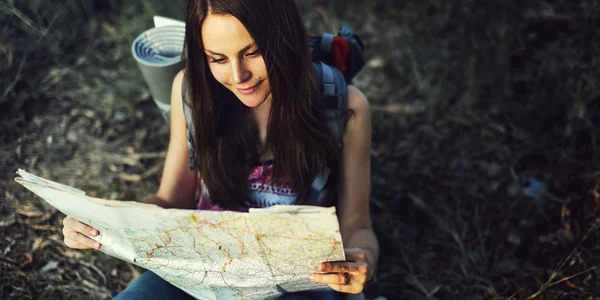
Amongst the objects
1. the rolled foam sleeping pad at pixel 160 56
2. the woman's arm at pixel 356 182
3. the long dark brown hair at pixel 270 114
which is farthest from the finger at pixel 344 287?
the rolled foam sleeping pad at pixel 160 56

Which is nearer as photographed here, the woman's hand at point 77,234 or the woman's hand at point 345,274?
the woman's hand at point 345,274

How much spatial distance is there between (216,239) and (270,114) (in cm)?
46

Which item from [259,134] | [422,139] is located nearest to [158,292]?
[259,134]

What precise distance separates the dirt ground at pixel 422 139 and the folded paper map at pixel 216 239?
0.82 metres

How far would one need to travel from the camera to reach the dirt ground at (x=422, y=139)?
6.73 feet

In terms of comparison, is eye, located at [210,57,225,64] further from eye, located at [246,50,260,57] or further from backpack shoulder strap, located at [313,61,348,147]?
backpack shoulder strap, located at [313,61,348,147]

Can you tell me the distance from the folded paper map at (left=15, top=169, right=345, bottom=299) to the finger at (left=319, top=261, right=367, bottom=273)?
0.07 ft

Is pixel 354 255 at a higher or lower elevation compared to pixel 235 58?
lower

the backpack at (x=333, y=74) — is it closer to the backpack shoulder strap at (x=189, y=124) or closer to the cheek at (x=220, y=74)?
the backpack shoulder strap at (x=189, y=124)

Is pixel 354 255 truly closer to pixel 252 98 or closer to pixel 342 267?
pixel 342 267

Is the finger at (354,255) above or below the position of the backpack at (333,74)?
below

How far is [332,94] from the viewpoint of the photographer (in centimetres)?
151

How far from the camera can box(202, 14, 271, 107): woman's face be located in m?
1.26

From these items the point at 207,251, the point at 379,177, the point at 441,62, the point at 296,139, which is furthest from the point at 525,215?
the point at 207,251
